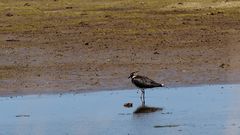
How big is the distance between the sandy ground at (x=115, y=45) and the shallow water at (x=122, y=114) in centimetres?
96

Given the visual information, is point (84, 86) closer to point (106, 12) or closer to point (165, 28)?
point (165, 28)

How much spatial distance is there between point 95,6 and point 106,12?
8.57 ft

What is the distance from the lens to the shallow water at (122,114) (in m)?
11.4

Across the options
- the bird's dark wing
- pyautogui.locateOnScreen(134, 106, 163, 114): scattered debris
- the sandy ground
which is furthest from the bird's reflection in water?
the sandy ground

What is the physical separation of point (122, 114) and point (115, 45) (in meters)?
7.66

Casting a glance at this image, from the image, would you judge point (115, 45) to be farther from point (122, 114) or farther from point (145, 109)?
point (122, 114)

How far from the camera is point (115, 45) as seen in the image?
20.1 m

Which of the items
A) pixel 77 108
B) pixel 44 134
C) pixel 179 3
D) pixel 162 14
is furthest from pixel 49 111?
pixel 179 3

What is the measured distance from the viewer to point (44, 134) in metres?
11.2

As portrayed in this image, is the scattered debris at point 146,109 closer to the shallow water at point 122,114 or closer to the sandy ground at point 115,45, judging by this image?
the shallow water at point 122,114

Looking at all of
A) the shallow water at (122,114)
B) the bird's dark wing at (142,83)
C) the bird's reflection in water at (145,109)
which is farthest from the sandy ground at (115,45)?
the bird's reflection in water at (145,109)

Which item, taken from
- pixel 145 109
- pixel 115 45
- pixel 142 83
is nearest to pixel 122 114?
pixel 145 109

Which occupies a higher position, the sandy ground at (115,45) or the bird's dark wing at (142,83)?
the bird's dark wing at (142,83)

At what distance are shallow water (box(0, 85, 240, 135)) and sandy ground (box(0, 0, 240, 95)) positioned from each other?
0.96m
